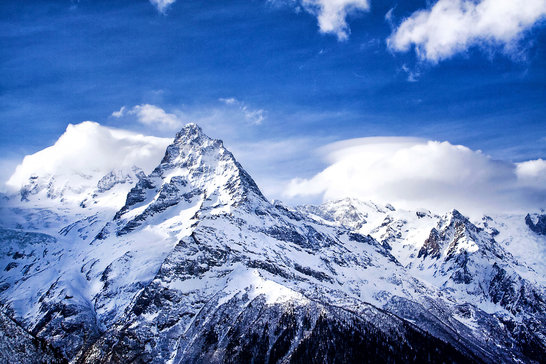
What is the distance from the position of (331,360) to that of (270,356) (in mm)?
23280

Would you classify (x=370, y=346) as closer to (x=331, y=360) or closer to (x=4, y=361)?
(x=331, y=360)

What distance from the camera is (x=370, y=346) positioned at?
578ft

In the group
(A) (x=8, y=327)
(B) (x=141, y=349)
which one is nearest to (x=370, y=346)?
(B) (x=141, y=349)

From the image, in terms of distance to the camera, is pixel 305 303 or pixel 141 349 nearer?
pixel 141 349

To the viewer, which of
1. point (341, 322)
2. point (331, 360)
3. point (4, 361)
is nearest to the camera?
point (4, 361)

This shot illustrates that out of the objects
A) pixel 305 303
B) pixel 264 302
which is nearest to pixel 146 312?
pixel 264 302

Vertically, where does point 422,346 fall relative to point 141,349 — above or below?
above

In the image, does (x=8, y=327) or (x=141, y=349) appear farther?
(x=141, y=349)

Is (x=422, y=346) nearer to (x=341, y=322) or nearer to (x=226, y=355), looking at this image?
(x=341, y=322)

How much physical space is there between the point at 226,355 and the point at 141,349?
35398mm

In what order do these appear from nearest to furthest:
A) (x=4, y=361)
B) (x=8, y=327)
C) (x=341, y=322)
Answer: (x=4, y=361) < (x=8, y=327) < (x=341, y=322)

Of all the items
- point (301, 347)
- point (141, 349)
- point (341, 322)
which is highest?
point (341, 322)

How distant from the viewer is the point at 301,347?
555 feet

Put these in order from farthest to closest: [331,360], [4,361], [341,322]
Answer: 1. [341,322]
2. [331,360]
3. [4,361]
